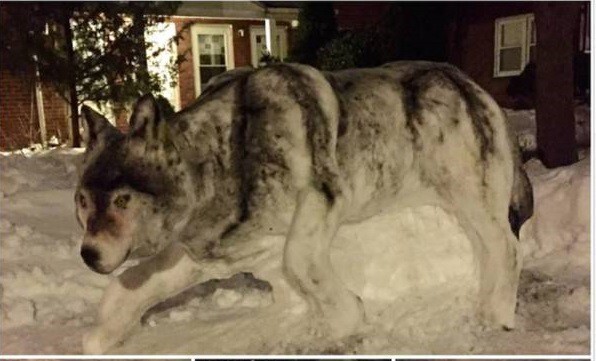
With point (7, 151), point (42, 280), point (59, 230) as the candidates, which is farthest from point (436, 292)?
point (7, 151)

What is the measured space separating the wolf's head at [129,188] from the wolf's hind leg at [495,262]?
1.19 m

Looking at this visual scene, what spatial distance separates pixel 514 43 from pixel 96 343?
498cm

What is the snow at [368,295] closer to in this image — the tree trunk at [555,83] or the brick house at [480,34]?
the tree trunk at [555,83]

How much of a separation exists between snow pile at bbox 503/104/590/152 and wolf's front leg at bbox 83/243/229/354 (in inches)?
124

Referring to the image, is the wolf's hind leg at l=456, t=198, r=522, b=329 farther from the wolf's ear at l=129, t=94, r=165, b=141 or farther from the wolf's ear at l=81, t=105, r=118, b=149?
the wolf's ear at l=81, t=105, r=118, b=149

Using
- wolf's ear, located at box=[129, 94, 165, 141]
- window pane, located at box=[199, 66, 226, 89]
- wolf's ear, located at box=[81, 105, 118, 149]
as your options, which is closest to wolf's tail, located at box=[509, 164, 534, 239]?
wolf's ear, located at box=[129, 94, 165, 141]

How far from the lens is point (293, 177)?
238cm

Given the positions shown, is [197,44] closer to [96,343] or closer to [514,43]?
[96,343]

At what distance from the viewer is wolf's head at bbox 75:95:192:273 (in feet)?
7.10

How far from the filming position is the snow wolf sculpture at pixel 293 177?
7.24 ft

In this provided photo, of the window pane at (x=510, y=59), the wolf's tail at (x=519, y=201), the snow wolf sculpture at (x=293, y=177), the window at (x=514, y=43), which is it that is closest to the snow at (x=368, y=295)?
the snow wolf sculpture at (x=293, y=177)

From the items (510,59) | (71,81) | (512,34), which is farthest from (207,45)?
(512,34)

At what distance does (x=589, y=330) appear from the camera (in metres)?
2.71

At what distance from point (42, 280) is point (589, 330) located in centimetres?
252
